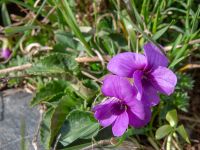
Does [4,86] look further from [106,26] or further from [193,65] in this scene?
[193,65]

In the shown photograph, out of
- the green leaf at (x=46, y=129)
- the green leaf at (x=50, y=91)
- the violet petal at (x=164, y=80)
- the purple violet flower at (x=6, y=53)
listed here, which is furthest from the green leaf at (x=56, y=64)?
the violet petal at (x=164, y=80)

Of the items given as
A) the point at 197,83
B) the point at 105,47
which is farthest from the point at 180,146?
the point at 105,47

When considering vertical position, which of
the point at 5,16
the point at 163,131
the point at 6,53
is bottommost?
the point at 163,131

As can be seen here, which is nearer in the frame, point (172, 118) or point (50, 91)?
point (172, 118)

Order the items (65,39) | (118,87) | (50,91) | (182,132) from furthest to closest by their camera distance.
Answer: (65,39)
(50,91)
(182,132)
(118,87)

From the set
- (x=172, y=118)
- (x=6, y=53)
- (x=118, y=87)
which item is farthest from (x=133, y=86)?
(x=6, y=53)

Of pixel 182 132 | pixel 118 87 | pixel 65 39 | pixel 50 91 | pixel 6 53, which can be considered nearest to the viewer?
pixel 118 87

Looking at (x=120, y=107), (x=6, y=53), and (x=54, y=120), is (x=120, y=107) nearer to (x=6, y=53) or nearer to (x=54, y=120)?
(x=54, y=120)

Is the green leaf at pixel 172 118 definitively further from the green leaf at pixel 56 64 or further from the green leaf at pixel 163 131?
the green leaf at pixel 56 64
